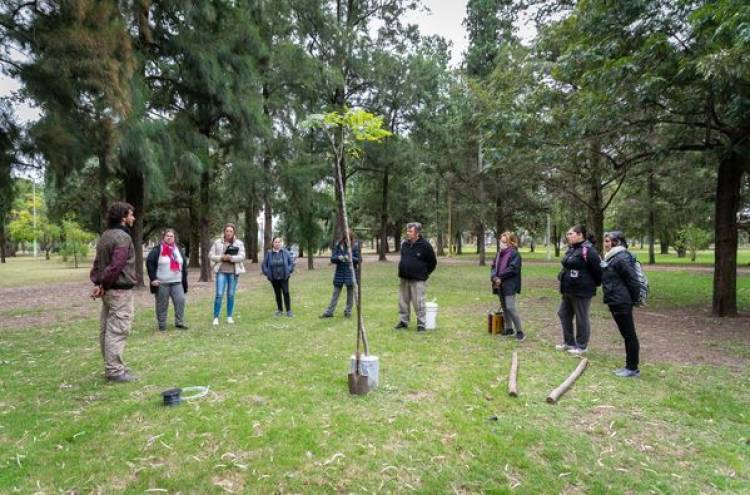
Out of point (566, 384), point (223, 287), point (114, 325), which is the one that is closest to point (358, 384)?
point (566, 384)

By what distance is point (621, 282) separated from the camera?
5.07 meters

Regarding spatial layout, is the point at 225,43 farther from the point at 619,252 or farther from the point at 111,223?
the point at 619,252

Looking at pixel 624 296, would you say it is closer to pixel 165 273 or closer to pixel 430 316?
pixel 430 316

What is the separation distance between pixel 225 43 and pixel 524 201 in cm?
1832

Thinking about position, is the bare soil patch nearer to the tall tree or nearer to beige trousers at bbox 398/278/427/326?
beige trousers at bbox 398/278/427/326

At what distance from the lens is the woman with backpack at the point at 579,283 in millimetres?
5824

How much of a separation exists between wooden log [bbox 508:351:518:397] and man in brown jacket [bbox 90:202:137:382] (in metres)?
4.05

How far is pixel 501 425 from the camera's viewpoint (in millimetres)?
3705

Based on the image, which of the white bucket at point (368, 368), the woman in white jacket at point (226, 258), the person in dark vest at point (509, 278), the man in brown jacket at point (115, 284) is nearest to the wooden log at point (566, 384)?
the person in dark vest at point (509, 278)

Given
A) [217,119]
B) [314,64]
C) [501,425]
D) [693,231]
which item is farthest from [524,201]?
[501,425]

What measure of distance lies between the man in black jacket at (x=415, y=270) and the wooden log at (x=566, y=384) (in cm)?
263

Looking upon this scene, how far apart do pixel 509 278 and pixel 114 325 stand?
5407mm

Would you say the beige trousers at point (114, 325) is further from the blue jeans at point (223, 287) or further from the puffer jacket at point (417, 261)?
the puffer jacket at point (417, 261)

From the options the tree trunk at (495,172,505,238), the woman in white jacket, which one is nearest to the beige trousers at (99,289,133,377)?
the woman in white jacket
